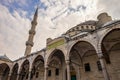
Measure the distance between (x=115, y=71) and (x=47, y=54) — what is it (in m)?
8.22

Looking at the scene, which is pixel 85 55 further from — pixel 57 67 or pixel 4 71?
pixel 4 71

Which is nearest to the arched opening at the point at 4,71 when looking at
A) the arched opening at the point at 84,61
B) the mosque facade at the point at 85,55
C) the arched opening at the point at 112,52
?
the mosque facade at the point at 85,55

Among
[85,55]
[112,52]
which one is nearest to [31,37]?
[85,55]

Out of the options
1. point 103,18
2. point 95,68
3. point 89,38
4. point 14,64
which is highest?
point 103,18

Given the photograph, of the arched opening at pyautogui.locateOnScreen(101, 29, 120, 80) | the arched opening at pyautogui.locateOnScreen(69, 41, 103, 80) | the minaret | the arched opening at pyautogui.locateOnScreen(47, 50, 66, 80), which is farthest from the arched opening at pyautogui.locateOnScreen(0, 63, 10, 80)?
the arched opening at pyautogui.locateOnScreen(101, 29, 120, 80)

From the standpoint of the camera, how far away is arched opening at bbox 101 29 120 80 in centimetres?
1244

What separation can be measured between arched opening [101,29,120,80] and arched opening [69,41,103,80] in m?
1.60

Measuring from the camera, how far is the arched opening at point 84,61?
1425 cm

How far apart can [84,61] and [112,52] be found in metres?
3.75

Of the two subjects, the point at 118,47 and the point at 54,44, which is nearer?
the point at 118,47

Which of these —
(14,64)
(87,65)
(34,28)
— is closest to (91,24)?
(87,65)

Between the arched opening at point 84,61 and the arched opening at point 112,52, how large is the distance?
5.24 ft

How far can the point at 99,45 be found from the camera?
10789mm

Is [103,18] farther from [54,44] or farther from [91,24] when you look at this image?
[54,44]
